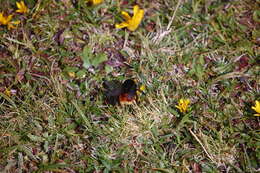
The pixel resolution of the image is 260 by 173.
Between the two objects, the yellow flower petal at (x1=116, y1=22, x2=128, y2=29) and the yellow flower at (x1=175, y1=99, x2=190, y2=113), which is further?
the yellow flower petal at (x1=116, y1=22, x2=128, y2=29)

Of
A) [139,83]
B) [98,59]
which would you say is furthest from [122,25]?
[139,83]

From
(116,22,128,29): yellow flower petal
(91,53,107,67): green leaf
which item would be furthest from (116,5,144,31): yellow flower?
(91,53,107,67): green leaf

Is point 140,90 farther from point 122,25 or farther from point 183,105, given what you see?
point 122,25

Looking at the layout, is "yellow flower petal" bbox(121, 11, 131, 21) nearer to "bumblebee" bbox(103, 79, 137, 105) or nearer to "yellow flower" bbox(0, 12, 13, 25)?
"bumblebee" bbox(103, 79, 137, 105)

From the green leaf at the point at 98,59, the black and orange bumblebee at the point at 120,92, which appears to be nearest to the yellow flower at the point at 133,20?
the green leaf at the point at 98,59

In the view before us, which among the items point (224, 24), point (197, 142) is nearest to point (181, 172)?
point (197, 142)

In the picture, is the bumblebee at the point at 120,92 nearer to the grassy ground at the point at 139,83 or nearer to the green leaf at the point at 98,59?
the grassy ground at the point at 139,83

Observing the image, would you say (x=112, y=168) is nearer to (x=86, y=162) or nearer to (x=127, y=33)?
(x=86, y=162)
